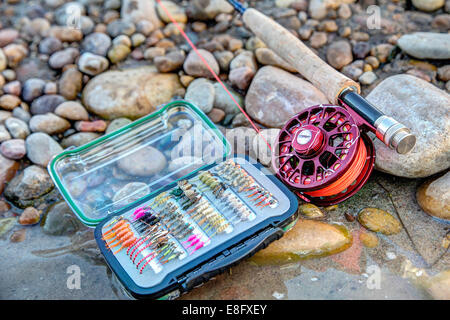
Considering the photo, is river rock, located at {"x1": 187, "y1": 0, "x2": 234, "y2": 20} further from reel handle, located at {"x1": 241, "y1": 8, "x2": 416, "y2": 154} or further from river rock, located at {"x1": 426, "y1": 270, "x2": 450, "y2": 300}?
river rock, located at {"x1": 426, "y1": 270, "x2": 450, "y2": 300}

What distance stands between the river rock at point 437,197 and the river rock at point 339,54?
1.38 m

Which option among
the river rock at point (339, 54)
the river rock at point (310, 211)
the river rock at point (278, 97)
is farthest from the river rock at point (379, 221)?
the river rock at point (339, 54)

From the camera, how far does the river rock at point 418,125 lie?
2.93 m

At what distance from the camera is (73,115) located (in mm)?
3863

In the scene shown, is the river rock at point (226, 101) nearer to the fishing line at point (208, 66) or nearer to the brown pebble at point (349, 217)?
the fishing line at point (208, 66)

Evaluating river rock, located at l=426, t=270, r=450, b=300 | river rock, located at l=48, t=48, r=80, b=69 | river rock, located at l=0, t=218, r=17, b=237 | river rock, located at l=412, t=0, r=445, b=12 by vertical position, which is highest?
river rock, located at l=412, t=0, r=445, b=12

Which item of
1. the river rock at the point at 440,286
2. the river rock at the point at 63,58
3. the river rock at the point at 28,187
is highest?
the river rock at the point at 63,58

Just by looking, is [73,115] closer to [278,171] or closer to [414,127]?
[278,171]

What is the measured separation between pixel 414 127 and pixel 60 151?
8.36 ft

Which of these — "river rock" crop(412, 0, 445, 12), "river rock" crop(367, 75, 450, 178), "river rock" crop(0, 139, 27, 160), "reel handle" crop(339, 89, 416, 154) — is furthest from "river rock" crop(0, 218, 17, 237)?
"river rock" crop(412, 0, 445, 12)

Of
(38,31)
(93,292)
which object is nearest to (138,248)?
(93,292)

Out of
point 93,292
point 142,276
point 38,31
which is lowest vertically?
point 93,292

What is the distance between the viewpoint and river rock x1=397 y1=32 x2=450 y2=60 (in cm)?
368

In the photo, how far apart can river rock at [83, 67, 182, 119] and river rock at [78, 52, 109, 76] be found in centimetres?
7
